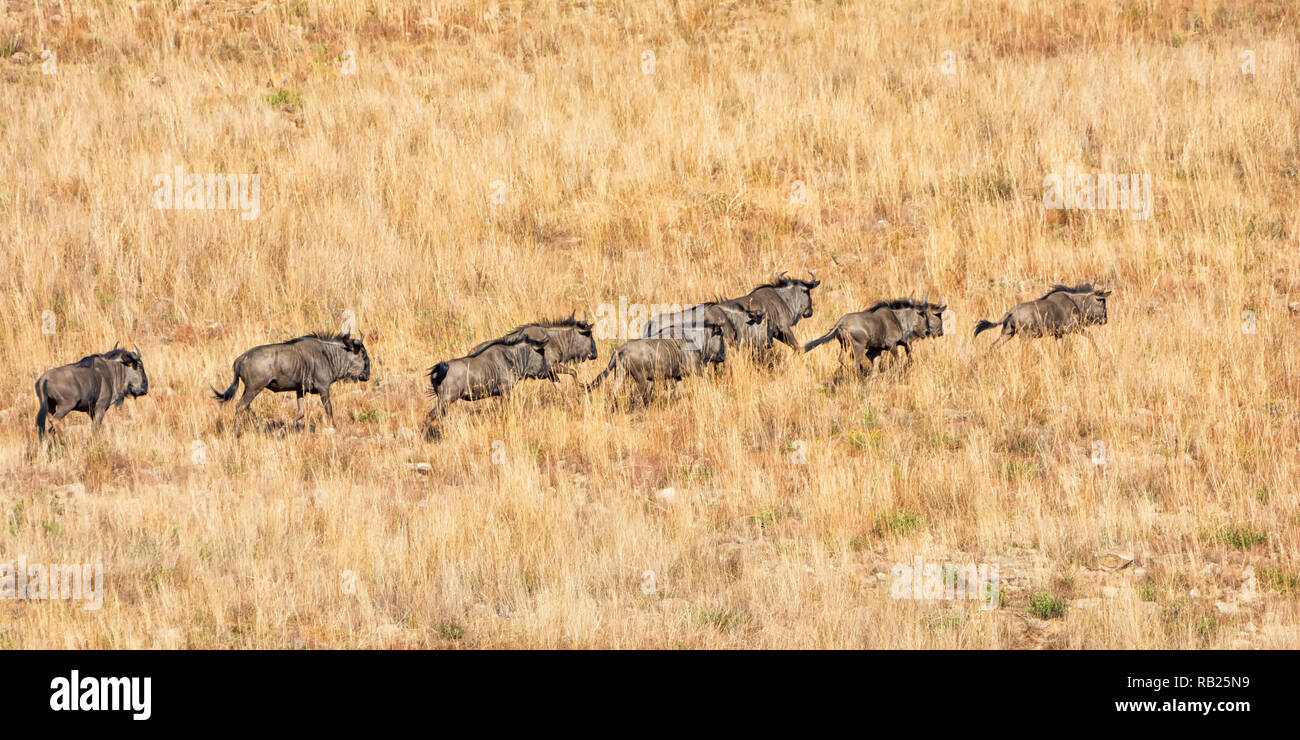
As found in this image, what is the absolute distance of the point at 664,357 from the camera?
1260 centimetres

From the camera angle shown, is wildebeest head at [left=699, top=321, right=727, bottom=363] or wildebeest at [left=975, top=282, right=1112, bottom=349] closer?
wildebeest head at [left=699, top=321, right=727, bottom=363]

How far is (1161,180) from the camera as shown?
58.9 feet

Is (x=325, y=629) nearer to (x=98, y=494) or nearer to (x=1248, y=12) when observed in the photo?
(x=98, y=494)

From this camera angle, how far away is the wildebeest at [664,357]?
493 inches

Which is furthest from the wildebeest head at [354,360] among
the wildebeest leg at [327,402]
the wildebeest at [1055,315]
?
the wildebeest at [1055,315]

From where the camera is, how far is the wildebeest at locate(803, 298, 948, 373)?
43.3 feet

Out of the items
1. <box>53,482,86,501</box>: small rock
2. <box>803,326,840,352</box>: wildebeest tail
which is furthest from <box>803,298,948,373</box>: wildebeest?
<box>53,482,86,501</box>: small rock

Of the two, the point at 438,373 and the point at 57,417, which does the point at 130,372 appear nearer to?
the point at 57,417

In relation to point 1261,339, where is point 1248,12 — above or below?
above

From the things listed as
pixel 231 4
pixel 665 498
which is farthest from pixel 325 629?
pixel 231 4

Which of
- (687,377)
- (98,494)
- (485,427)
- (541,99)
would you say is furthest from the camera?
(541,99)

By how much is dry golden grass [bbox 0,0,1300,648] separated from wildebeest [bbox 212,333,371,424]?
48 centimetres

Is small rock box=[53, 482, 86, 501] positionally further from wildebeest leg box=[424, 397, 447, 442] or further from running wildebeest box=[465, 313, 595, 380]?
running wildebeest box=[465, 313, 595, 380]

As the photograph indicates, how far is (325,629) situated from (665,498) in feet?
11.1
